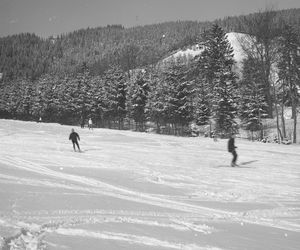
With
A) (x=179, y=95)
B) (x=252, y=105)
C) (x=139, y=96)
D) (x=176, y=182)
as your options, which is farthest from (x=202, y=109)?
(x=176, y=182)

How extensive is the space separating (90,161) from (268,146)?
55.5ft

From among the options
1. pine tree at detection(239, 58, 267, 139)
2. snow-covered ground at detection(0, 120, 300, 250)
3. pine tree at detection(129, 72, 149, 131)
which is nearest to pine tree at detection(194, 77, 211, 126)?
pine tree at detection(239, 58, 267, 139)

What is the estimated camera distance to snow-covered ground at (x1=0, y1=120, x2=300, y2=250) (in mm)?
7629

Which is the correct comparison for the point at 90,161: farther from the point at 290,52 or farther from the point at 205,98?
the point at 205,98

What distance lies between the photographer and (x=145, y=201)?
40.2 feet

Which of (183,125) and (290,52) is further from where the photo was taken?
(183,125)

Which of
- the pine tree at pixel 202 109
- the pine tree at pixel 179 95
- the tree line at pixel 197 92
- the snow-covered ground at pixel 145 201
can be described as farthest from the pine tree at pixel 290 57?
the snow-covered ground at pixel 145 201

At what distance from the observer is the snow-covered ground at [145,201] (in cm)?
763

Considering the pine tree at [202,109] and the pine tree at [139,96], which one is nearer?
the pine tree at [202,109]

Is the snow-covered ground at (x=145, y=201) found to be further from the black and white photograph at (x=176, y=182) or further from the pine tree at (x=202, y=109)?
the pine tree at (x=202, y=109)

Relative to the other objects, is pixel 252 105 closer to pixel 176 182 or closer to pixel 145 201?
pixel 176 182

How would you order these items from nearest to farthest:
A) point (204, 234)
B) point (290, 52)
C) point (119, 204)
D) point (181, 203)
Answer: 1. point (204, 234)
2. point (119, 204)
3. point (181, 203)
4. point (290, 52)

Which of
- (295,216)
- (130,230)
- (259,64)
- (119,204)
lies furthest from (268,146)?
(130,230)

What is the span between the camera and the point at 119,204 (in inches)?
442
